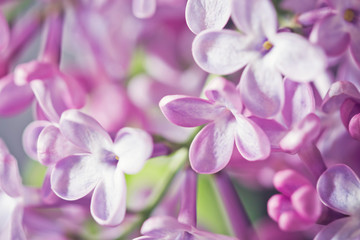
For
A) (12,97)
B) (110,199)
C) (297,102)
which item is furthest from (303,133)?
(12,97)

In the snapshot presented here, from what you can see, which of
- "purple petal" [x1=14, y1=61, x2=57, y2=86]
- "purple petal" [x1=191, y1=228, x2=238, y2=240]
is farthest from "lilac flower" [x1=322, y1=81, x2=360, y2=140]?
"purple petal" [x1=14, y1=61, x2=57, y2=86]

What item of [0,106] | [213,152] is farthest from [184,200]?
[0,106]

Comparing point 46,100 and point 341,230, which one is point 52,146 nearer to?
point 46,100

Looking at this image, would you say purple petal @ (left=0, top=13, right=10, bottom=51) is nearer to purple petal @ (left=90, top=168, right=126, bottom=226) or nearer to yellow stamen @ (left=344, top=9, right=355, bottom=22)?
purple petal @ (left=90, top=168, right=126, bottom=226)

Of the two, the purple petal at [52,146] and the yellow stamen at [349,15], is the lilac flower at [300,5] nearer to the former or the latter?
the yellow stamen at [349,15]

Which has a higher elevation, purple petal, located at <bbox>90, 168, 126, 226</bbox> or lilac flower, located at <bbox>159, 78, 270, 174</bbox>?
lilac flower, located at <bbox>159, 78, 270, 174</bbox>

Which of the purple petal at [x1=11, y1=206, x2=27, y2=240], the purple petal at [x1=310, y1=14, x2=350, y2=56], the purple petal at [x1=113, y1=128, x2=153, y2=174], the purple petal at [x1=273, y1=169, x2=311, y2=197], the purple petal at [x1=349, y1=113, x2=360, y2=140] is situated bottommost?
the purple petal at [x1=11, y1=206, x2=27, y2=240]
